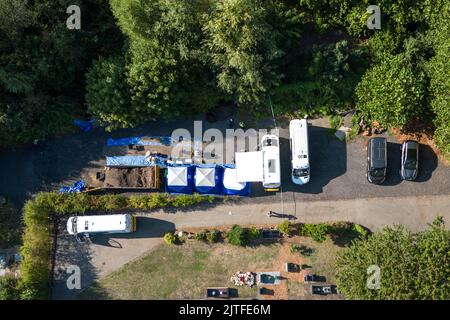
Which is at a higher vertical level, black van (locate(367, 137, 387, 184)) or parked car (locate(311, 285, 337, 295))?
black van (locate(367, 137, 387, 184))

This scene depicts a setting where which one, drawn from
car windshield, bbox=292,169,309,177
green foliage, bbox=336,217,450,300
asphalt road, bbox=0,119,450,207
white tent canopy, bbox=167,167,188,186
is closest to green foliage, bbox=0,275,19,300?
asphalt road, bbox=0,119,450,207

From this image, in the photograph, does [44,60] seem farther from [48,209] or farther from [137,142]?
[48,209]

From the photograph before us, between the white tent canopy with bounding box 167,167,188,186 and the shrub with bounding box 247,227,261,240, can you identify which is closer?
the shrub with bounding box 247,227,261,240

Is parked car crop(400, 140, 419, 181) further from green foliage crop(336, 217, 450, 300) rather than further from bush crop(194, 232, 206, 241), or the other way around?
bush crop(194, 232, 206, 241)

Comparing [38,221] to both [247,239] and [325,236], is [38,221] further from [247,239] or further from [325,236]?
[325,236]

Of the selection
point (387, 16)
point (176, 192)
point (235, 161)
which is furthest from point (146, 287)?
point (387, 16)

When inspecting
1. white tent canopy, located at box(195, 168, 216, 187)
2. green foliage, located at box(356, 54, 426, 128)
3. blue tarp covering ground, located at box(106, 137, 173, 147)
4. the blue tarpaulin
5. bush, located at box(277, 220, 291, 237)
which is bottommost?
bush, located at box(277, 220, 291, 237)
